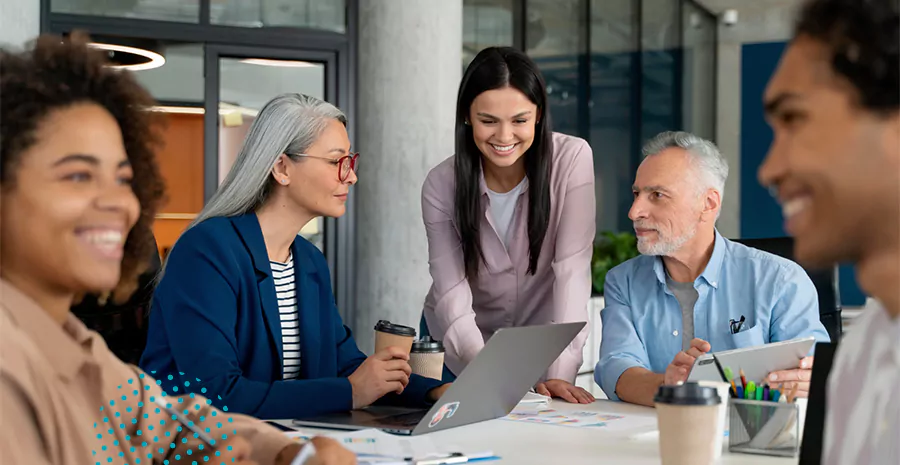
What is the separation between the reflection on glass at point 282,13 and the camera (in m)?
6.17

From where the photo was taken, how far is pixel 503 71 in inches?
110

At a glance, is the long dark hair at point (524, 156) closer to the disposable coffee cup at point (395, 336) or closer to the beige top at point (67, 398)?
the disposable coffee cup at point (395, 336)

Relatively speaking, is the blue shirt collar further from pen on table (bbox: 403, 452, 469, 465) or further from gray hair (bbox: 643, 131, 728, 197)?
pen on table (bbox: 403, 452, 469, 465)

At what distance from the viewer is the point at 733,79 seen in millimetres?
11062

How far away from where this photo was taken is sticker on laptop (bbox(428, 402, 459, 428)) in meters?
1.85

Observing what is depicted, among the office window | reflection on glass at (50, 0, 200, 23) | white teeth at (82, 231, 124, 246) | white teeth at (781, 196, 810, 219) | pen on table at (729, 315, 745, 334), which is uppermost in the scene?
the office window

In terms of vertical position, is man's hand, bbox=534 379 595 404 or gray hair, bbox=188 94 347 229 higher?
gray hair, bbox=188 94 347 229

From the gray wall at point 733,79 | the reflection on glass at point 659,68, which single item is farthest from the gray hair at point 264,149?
the gray wall at point 733,79

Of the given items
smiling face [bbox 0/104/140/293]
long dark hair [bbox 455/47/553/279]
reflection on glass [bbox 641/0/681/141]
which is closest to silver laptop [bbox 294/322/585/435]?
long dark hair [bbox 455/47/553/279]

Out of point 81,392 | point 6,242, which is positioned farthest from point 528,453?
point 6,242

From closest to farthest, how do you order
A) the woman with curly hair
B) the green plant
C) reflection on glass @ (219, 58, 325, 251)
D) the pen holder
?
the woman with curly hair, the pen holder, reflection on glass @ (219, 58, 325, 251), the green plant

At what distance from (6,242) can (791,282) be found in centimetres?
215

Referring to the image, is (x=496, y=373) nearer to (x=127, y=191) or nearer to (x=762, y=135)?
(x=127, y=191)

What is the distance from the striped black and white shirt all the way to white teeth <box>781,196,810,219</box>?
1521mm
